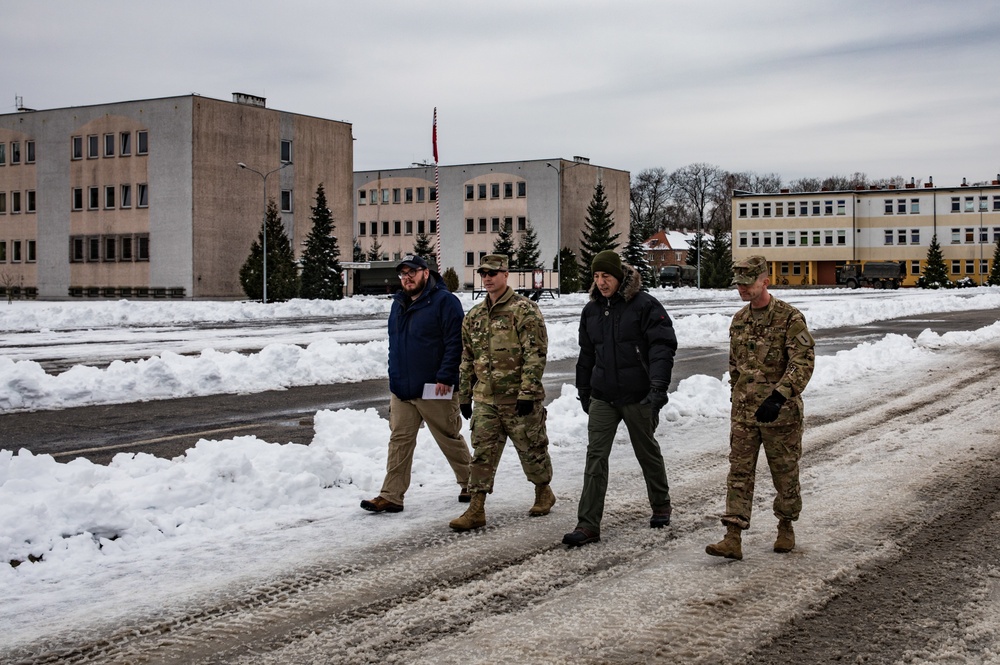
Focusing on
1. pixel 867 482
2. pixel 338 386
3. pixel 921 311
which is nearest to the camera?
pixel 867 482

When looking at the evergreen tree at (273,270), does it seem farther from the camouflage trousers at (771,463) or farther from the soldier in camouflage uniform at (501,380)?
the camouflage trousers at (771,463)

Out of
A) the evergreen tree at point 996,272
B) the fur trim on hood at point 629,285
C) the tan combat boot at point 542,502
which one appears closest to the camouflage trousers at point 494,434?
the tan combat boot at point 542,502

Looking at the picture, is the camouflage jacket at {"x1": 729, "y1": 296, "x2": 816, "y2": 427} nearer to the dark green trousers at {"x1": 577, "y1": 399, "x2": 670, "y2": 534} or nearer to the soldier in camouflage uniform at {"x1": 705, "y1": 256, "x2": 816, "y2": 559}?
the soldier in camouflage uniform at {"x1": 705, "y1": 256, "x2": 816, "y2": 559}

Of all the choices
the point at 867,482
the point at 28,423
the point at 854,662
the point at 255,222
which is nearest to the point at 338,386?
the point at 28,423

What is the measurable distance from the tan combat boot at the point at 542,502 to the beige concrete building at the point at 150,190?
57.7 metres

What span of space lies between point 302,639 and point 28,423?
8.91 meters

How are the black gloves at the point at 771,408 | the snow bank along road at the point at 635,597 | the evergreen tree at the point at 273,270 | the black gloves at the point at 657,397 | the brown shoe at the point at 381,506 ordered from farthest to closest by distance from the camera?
the evergreen tree at the point at 273,270, the brown shoe at the point at 381,506, the black gloves at the point at 657,397, the black gloves at the point at 771,408, the snow bank along road at the point at 635,597

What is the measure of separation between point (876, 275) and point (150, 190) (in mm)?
62411

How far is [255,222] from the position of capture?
2618 inches

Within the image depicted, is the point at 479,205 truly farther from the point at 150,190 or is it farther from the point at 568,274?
the point at 150,190

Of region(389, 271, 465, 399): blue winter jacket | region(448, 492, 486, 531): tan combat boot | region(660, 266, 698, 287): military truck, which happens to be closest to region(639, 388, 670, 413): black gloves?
region(448, 492, 486, 531): tan combat boot

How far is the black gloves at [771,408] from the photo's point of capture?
248 inches

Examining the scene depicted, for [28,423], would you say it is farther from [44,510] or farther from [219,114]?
[219,114]

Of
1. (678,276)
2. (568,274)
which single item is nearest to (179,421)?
(568,274)
